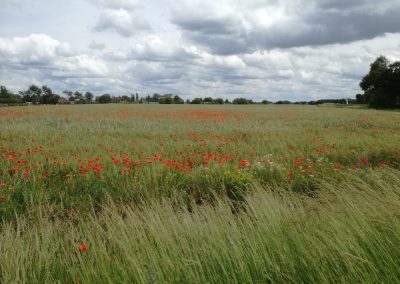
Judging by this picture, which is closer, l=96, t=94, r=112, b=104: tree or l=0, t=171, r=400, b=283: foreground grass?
l=0, t=171, r=400, b=283: foreground grass

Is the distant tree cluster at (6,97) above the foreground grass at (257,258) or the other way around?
above

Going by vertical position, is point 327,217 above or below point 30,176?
above

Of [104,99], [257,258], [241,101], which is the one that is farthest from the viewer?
[104,99]

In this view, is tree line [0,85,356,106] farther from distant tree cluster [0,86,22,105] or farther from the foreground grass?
the foreground grass

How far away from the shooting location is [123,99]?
4690 inches

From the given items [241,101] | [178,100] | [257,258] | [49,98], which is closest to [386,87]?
[241,101]

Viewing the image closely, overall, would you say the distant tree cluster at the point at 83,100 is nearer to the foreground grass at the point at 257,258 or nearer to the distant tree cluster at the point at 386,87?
the distant tree cluster at the point at 386,87

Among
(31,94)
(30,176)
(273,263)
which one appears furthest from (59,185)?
(31,94)

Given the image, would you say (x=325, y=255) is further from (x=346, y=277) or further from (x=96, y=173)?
(x=96, y=173)

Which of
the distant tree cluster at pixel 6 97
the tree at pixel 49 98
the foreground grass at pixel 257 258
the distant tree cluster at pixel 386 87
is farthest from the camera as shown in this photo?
the tree at pixel 49 98

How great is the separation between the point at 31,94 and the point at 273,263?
135m

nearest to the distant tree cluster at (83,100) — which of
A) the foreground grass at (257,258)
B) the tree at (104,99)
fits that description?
the tree at (104,99)

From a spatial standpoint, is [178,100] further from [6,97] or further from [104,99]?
[6,97]

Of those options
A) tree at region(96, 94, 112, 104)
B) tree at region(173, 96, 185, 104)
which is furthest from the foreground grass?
tree at region(96, 94, 112, 104)
